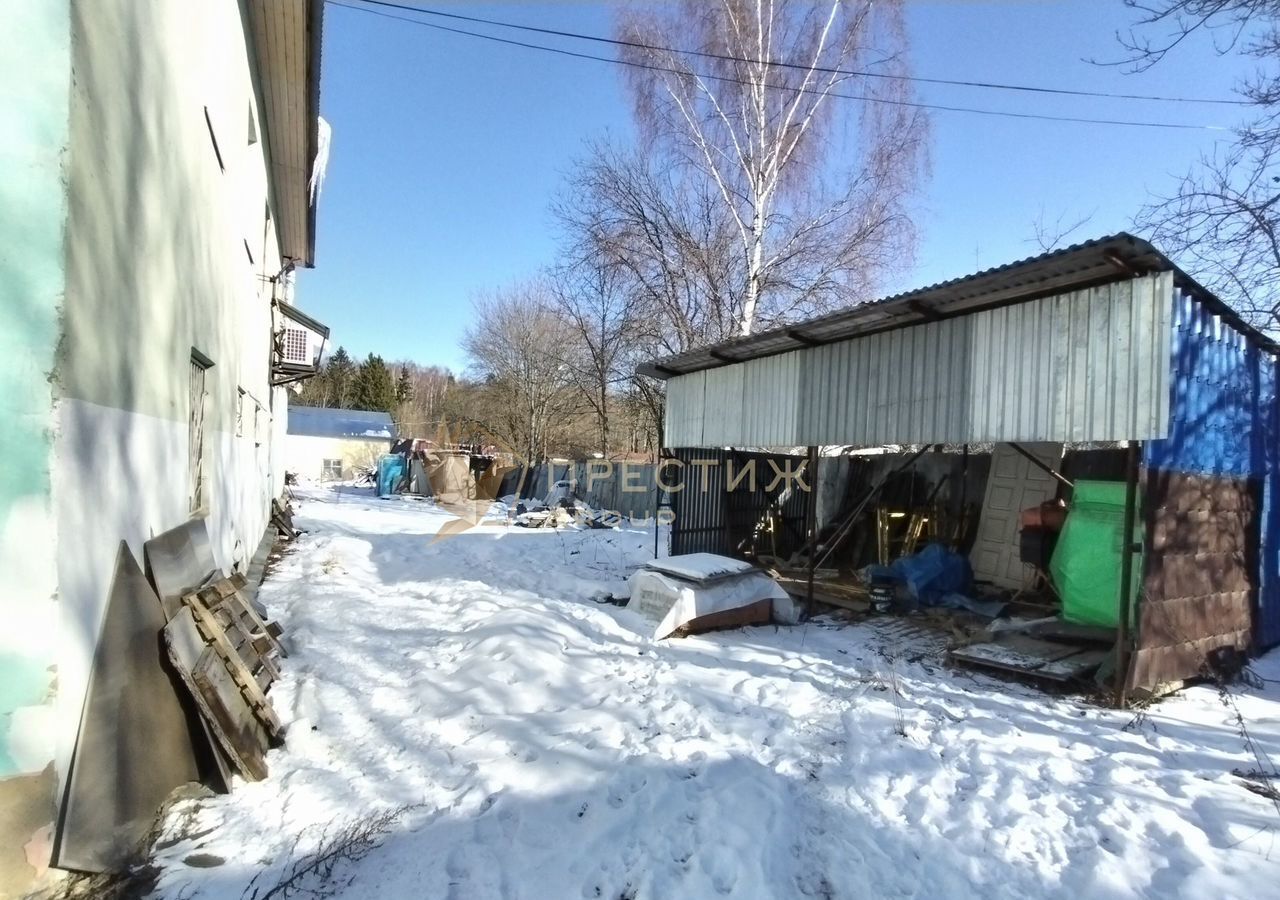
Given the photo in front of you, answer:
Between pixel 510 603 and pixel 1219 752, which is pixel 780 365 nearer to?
pixel 510 603

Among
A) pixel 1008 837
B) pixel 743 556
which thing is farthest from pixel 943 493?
pixel 1008 837

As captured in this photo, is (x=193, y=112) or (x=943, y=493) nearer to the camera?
(x=193, y=112)

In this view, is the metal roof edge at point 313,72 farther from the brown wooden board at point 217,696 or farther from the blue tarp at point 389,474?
the blue tarp at point 389,474

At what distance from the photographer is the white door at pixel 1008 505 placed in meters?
8.79

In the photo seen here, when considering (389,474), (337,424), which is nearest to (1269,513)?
(389,474)

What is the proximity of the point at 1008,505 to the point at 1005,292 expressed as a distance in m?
4.61

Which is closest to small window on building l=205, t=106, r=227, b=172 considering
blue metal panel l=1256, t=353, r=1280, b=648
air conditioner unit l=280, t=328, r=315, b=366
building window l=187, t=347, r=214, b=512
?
building window l=187, t=347, r=214, b=512

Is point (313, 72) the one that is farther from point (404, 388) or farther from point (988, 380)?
point (404, 388)

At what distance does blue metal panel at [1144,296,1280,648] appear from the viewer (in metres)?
5.00

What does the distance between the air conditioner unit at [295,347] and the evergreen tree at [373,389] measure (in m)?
42.8

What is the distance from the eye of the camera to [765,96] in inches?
530

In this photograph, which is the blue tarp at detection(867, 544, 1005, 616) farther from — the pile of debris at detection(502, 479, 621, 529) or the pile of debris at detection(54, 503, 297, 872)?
the pile of debris at detection(502, 479, 621, 529)

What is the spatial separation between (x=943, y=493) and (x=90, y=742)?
416 inches

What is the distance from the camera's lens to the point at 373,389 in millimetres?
53688
